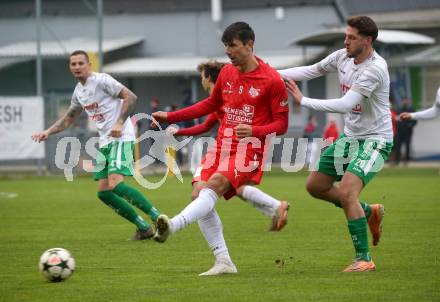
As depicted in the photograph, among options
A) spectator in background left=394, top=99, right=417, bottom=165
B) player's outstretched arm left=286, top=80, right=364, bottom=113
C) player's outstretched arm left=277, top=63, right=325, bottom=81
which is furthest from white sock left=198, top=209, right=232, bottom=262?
spectator in background left=394, top=99, right=417, bottom=165

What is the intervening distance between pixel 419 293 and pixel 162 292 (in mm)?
2013

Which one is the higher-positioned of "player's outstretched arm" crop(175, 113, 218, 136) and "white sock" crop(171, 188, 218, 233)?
"player's outstretched arm" crop(175, 113, 218, 136)

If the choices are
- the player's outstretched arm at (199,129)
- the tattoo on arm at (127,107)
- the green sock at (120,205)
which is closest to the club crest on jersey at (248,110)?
the player's outstretched arm at (199,129)

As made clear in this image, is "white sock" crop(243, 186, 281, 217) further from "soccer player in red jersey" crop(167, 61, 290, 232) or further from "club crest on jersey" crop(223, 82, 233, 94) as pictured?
"club crest on jersey" crop(223, 82, 233, 94)

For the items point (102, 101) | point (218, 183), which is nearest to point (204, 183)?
point (218, 183)

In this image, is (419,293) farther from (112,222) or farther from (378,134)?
(112,222)

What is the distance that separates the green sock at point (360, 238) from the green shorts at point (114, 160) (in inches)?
168

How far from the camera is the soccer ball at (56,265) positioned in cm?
902

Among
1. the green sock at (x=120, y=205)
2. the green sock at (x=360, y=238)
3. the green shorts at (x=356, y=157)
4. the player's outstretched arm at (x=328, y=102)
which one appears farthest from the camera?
the green sock at (x=120, y=205)

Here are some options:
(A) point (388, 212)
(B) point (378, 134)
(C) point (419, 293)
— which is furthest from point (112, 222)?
(C) point (419, 293)

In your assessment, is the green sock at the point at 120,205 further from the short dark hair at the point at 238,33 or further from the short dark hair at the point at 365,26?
the short dark hair at the point at 365,26

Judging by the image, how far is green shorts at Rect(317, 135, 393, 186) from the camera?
383 inches

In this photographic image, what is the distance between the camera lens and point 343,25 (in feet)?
124

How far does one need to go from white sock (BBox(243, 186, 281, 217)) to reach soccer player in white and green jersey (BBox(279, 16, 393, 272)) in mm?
2676
